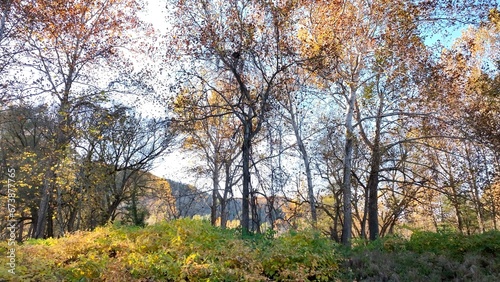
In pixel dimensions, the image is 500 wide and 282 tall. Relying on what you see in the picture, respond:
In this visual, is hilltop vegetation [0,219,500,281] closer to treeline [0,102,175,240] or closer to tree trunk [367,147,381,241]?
treeline [0,102,175,240]

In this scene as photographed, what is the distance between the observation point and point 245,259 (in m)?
3.70

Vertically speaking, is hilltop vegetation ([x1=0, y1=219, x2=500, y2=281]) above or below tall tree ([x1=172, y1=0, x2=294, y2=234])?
below

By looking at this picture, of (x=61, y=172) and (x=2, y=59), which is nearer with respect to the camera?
Result: (x=2, y=59)

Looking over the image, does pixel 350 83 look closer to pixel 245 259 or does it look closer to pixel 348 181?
pixel 348 181

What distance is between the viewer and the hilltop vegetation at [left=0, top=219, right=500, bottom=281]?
3402 millimetres

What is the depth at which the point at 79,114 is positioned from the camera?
31.4 feet

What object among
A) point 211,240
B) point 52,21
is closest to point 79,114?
point 52,21

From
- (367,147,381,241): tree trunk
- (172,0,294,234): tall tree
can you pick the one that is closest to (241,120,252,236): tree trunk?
(172,0,294,234): tall tree

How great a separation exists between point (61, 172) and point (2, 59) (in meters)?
3.38

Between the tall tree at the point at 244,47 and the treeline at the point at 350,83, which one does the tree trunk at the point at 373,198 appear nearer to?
the treeline at the point at 350,83

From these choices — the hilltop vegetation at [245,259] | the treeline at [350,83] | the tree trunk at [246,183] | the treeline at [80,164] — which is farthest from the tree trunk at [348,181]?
the treeline at [80,164]

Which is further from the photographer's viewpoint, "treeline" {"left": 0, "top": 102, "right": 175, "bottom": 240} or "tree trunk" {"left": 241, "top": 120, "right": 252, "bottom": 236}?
"treeline" {"left": 0, "top": 102, "right": 175, "bottom": 240}

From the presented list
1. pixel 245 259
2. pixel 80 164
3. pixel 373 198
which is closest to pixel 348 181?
pixel 373 198

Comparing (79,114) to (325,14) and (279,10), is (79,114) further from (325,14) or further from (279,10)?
(325,14)
